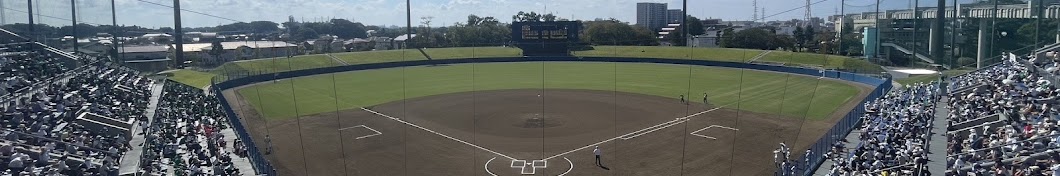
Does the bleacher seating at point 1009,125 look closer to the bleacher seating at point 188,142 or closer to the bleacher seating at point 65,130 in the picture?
the bleacher seating at point 188,142

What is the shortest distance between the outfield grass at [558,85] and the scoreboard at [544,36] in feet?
18.6

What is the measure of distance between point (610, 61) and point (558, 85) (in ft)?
86.5

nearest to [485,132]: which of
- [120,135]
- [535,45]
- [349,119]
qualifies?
[349,119]

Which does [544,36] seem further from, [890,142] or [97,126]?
[890,142]

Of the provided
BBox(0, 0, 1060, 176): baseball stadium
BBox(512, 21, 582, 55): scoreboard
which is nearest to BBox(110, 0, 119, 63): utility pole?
BBox(0, 0, 1060, 176): baseball stadium

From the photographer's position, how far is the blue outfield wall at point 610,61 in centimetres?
2398

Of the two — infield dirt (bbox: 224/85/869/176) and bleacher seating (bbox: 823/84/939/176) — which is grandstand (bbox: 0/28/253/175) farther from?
bleacher seating (bbox: 823/84/939/176)

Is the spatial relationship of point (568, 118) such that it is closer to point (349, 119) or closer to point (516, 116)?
point (516, 116)

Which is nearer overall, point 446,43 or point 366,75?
point 366,75

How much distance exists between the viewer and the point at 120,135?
2461 centimetres

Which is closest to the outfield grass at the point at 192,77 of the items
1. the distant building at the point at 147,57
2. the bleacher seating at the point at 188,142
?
the distant building at the point at 147,57

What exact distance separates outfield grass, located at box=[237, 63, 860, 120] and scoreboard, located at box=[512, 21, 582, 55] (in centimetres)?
567

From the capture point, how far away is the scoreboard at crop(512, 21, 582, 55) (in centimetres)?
8069

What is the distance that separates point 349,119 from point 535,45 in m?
46.7
